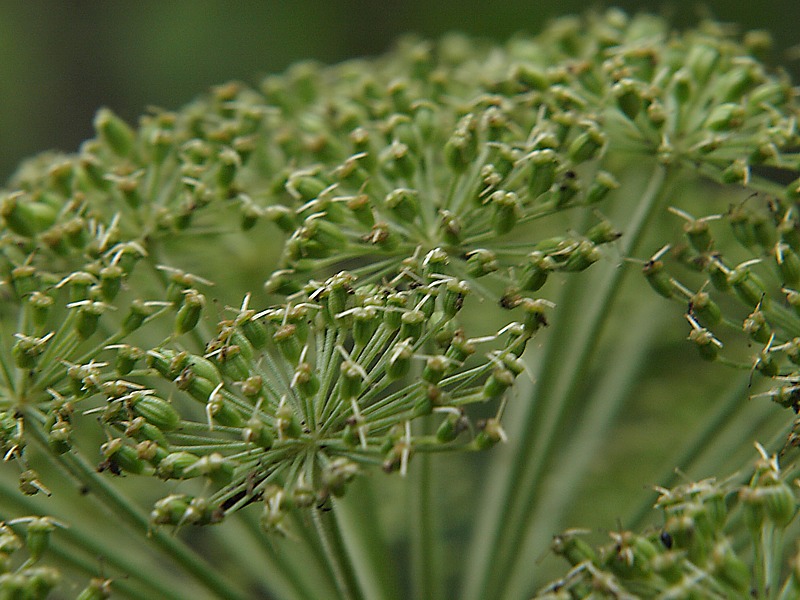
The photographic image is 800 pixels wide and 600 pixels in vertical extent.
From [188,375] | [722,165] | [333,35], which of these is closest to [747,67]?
[722,165]

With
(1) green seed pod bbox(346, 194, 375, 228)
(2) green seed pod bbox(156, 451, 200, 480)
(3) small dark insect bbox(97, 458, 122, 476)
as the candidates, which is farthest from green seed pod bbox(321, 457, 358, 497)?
(1) green seed pod bbox(346, 194, 375, 228)

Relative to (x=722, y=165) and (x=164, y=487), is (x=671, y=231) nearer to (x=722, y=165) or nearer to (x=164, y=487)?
(x=722, y=165)

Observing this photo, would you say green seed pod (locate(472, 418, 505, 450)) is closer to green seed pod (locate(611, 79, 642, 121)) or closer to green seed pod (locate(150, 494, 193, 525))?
green seed pod (locate(150, 494, 193, 525))

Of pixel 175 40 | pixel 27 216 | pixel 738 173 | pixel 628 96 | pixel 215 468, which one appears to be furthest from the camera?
pixel 175 40

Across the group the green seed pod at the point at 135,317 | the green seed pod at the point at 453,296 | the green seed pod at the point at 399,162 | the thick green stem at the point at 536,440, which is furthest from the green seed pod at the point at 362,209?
the thick green stem at the point at 536,440

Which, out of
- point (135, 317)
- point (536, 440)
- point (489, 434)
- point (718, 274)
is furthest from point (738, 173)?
point (135, 317)

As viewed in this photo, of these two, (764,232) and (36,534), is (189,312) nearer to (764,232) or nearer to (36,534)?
(36,534)

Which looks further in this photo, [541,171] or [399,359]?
[541,171]
